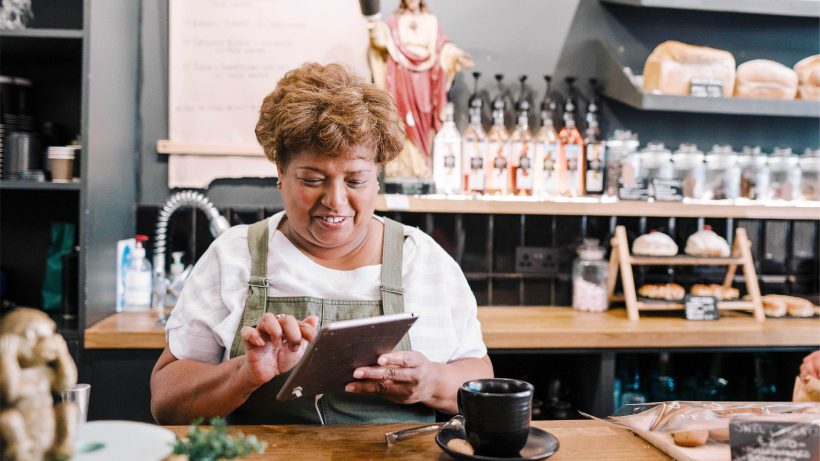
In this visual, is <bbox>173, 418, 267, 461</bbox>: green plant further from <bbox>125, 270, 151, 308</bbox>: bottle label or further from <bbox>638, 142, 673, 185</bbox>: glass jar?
<bbox>638, 142, 673, 185</bbox>: glass jar

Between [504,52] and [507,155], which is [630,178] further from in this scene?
[504,52]

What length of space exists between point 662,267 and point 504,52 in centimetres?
114

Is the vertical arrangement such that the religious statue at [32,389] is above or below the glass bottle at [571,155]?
below

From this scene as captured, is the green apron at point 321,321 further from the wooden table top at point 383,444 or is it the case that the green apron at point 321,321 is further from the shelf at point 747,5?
the shelf at point 747,5

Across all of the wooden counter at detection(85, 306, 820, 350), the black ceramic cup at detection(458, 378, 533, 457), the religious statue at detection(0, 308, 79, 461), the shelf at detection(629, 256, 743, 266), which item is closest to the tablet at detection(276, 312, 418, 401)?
the black ceramic cup at detection(458, 378, 533, 457)

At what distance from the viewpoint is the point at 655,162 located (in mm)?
2867

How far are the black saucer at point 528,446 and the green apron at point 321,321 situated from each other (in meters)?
0.34

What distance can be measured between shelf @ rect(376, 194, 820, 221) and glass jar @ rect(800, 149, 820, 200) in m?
0.16

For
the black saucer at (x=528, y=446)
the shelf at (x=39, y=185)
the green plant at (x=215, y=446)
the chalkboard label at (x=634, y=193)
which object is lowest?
the black saucer at (x=528, y=446)

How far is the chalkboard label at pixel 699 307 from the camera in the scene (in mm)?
2592

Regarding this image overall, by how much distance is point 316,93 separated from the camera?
1.41m

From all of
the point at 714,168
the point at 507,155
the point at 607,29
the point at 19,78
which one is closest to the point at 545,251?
the point at 507,155

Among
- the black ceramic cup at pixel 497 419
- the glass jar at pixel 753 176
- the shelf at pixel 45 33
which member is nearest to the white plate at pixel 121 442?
the black ceramic cup at pixel 497 419

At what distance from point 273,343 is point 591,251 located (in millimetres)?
1944
